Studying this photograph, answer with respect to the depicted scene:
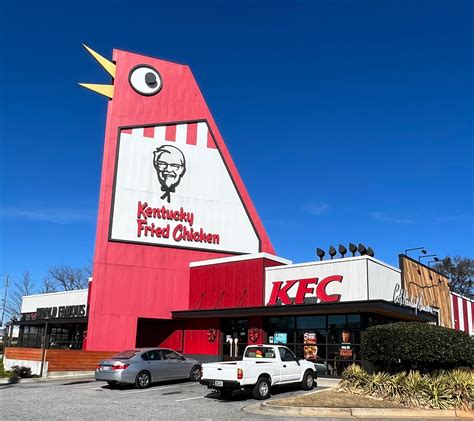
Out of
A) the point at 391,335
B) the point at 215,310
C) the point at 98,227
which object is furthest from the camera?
the point at 98,227

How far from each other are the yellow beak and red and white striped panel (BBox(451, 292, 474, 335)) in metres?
26.1

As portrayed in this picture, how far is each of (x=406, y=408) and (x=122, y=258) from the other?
746 inches

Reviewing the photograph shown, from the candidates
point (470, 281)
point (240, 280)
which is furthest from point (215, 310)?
point (470, 281)

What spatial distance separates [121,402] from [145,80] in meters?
22.2

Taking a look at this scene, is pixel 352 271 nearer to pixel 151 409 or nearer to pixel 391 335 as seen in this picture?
pixel 391 335

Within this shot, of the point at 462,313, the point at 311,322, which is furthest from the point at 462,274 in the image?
the point at 311,322

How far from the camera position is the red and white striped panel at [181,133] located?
31.2 metres

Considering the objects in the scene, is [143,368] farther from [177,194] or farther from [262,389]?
[177,194]

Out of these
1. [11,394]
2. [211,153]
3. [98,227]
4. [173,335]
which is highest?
[211,153]

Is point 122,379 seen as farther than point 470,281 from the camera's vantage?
No

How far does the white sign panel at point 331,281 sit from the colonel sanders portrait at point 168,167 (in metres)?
9.04

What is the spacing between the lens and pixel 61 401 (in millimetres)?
14938

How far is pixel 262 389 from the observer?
15312 millimetres

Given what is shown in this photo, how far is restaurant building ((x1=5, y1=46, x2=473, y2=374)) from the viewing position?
23.1 meters
